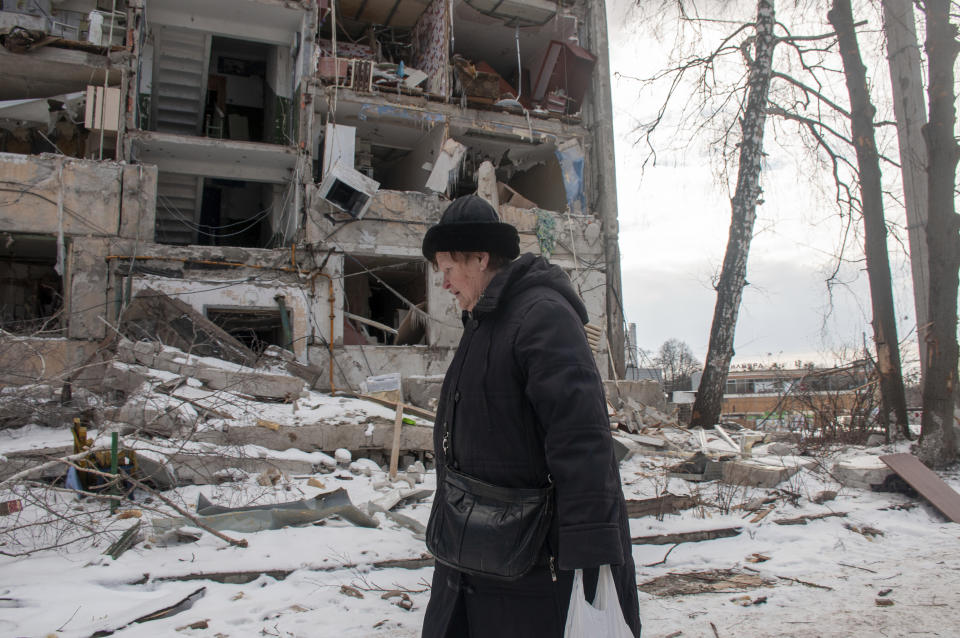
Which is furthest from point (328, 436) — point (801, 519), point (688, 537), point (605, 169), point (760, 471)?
point (605, 169)

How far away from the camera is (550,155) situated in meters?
20.0

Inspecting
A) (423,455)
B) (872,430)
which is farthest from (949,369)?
(423,455)

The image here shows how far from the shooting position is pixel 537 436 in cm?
192

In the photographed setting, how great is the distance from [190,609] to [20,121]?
50.8 feet

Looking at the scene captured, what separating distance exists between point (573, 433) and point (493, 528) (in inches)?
14.5

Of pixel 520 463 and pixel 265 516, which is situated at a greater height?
pixel 520 463

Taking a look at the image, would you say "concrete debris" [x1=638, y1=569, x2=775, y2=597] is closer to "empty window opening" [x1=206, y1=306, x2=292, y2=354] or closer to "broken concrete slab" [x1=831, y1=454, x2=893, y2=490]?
"broken concrete slab" [x1=831, y1=454, x2=893, y2=490]

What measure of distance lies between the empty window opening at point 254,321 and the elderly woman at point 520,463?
12.2m

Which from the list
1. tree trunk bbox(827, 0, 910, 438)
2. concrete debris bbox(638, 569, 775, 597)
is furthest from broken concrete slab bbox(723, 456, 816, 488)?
concrete debris bbox(638, 569, 775, 597)

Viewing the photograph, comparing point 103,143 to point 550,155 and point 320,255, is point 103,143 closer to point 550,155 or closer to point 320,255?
point 320,255

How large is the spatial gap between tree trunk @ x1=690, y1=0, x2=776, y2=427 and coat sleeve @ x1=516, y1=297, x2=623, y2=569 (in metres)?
10.3

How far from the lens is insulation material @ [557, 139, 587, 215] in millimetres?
18750

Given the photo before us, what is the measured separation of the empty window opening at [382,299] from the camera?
1545 centimetres

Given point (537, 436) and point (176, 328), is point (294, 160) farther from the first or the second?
point (537, 436)
